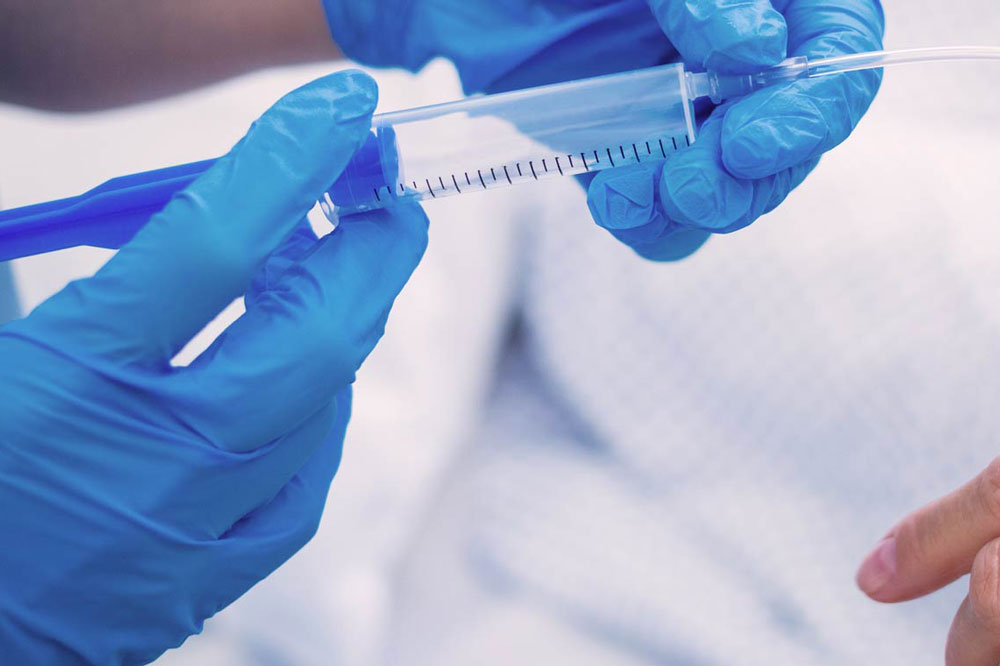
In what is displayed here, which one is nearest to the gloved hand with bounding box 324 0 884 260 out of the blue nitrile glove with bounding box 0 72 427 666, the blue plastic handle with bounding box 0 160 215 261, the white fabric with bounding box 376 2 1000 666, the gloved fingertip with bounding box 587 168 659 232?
the gloved fingertip with bounding box 587 168 659 232

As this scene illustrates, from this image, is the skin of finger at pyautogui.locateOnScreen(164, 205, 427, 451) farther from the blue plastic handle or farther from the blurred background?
the blurred background

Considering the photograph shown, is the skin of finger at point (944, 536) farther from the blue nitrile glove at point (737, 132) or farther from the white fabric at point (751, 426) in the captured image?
the blue nitrile glove at point (737, 132)

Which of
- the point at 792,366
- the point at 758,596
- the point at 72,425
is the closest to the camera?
the point at 72,425

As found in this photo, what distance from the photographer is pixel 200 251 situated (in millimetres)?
844

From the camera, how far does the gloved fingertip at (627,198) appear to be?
105 cm

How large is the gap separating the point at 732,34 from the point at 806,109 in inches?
4.9

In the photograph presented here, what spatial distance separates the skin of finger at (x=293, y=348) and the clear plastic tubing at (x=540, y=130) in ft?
0.27

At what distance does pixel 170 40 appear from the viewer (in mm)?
1571

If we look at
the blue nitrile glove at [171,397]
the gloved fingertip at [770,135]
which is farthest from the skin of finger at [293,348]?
the gloved fingertip at [770,135]

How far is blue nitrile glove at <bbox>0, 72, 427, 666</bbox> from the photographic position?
85 centimetres

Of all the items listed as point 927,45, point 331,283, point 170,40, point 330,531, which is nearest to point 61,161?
point 170,40

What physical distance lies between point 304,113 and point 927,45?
1136 mm

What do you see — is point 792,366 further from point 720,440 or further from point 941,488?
point 941,488

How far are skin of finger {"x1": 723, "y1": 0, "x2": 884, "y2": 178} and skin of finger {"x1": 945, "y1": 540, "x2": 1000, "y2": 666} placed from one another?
18.0 inches
